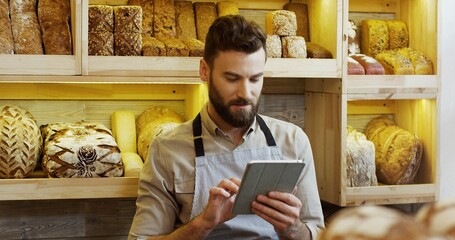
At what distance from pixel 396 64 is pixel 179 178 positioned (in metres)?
1.30

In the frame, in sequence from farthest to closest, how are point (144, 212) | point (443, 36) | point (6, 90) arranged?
point (443, 36)
point (6, 90)
point (144, 212)

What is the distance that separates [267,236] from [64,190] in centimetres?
86

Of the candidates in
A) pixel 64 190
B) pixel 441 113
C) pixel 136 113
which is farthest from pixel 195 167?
pixel 441 113

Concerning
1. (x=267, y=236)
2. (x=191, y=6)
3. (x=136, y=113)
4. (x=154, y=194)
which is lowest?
(x=267, y=236)

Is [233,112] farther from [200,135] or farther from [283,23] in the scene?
[283,23]

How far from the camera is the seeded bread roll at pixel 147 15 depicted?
9.68 feet

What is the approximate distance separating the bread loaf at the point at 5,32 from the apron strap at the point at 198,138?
0.79m

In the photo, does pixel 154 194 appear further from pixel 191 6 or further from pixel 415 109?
pixel 415 109

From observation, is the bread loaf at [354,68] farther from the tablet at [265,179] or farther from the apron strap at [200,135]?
the tablet at [265,179]

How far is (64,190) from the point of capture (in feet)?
8.82

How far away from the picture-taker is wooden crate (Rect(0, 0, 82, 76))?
2590mm

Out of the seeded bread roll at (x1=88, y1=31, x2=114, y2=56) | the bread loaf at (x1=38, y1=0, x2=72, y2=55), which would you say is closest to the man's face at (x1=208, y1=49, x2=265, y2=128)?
the seeded bread roll at (x1=88, y1=31, x2=114, y2=56)

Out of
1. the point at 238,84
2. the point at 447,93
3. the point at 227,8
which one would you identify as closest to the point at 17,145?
the point at 238,84

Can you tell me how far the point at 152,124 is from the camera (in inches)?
119
